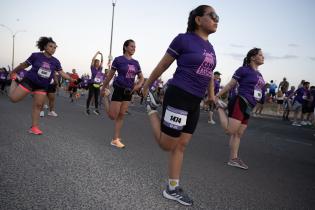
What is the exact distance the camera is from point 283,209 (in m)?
3.38

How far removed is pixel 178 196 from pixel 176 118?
34.6 inches

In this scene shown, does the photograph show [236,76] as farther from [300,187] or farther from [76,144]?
[76,144]

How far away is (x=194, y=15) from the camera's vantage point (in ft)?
10.7

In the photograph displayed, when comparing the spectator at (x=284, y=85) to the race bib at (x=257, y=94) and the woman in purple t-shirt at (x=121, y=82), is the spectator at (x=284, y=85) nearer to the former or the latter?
the race bib at (x=257, y=94)

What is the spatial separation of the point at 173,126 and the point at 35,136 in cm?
393

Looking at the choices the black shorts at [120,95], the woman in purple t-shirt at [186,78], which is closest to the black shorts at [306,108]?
the black shorts at [120,95]

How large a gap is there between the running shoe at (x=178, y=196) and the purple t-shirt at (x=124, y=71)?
2951 millimetres


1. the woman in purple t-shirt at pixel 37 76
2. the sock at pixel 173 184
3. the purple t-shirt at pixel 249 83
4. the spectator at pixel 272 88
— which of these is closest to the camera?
the sock at pixel 173 184

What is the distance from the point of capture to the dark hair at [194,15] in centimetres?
319


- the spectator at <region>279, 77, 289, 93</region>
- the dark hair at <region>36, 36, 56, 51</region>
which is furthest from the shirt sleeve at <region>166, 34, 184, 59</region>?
the spectator at <region>279, 77, 289, 93</region>

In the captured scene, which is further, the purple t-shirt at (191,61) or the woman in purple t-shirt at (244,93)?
the woman in purple t-shirt at (244,93)

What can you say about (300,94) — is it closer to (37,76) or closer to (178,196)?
(37,76)

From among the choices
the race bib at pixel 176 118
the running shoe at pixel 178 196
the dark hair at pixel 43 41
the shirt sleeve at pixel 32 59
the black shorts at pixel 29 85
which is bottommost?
the running shoe at pixel 178 196

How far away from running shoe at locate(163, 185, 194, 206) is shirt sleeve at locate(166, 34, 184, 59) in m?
1.49
